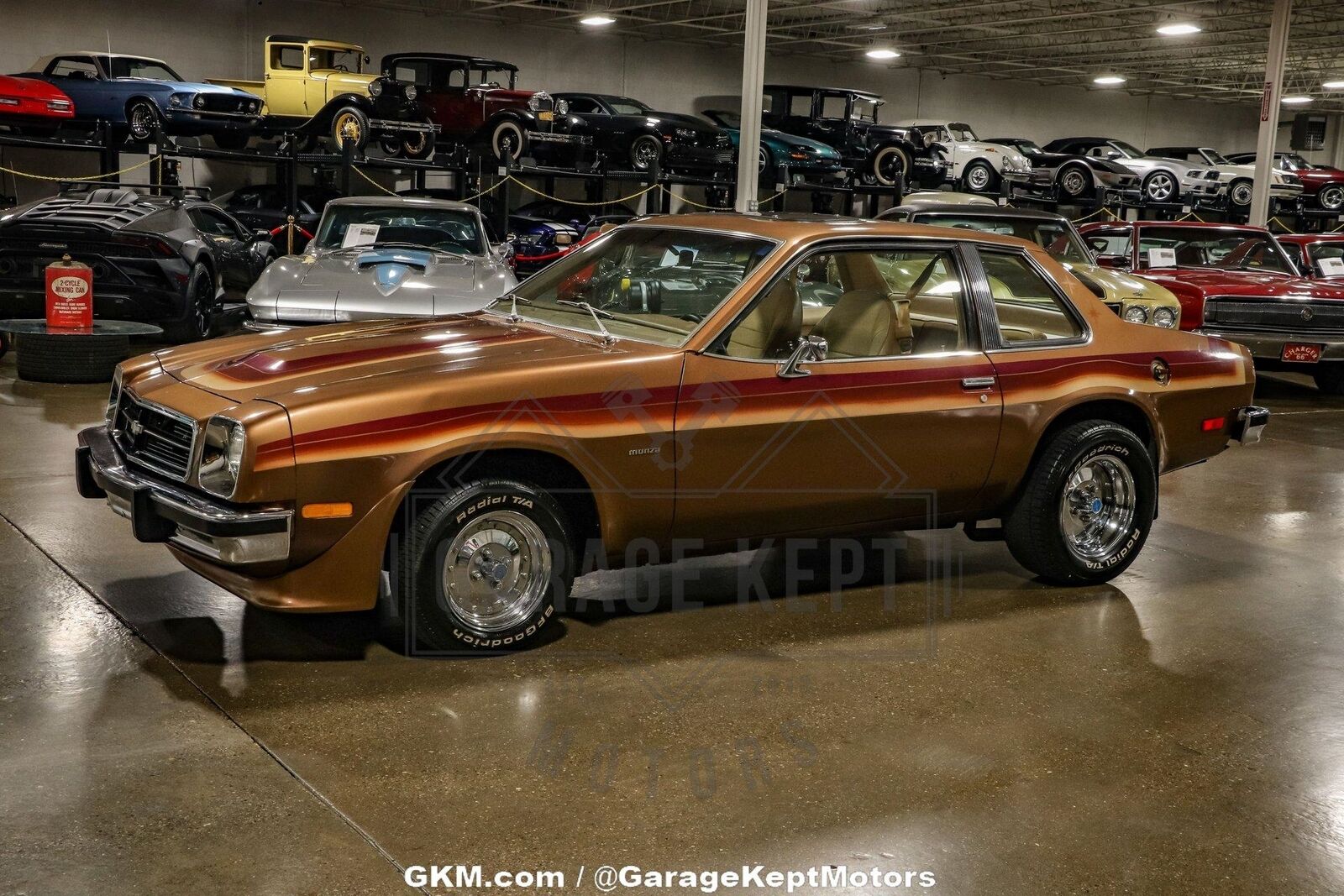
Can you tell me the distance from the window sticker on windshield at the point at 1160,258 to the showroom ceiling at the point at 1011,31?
13.7 meters

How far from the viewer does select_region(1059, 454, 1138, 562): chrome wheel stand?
5727 mm

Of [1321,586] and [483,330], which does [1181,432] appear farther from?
[483,330]

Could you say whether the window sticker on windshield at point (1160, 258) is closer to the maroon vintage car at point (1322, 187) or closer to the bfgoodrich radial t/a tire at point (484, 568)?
the bfgoodrich radial t/a tire at point (484, 568)

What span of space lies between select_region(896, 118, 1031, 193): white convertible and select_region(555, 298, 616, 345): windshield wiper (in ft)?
64.8

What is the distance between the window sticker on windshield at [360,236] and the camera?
10.3 m

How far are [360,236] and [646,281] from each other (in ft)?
19.0

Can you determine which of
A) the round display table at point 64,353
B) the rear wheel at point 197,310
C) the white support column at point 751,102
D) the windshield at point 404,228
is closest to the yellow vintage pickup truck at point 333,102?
the white support column at point 751,102

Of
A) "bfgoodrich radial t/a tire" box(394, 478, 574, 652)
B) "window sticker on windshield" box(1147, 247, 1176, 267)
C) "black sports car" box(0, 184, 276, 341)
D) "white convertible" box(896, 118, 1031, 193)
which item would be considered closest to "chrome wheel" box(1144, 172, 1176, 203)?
→ "white convertible" box(896, 118, 1031, 193)

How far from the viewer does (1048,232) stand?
11656 mm

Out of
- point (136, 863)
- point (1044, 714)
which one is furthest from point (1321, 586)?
point (136, 863)

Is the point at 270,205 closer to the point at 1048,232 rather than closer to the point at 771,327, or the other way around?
the point at 1048,232

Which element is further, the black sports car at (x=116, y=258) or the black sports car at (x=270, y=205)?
the black sports car at (x=270, y=205)

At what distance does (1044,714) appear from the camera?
4.34 meters

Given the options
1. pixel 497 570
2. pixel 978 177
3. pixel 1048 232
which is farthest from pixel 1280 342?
pixel 978 177
